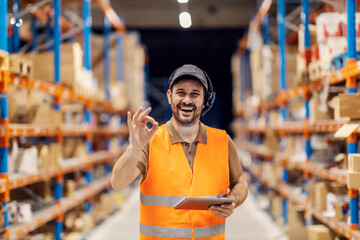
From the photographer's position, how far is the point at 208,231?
2.77 metres

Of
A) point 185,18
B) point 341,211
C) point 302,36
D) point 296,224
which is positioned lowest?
point 296,224

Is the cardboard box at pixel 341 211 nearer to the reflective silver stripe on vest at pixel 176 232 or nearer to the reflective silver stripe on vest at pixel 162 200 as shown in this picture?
the reflective silver stripe on vest at pixel 176 232

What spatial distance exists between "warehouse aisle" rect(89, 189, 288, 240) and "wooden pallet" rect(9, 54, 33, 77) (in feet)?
12.3

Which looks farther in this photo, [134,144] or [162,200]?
[162,200]

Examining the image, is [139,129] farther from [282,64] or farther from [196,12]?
[196,12]

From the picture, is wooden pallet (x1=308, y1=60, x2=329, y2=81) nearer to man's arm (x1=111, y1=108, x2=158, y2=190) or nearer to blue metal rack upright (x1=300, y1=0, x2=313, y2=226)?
blue metal rack upright (x1=300, y1=0, x2=313, y2=226)

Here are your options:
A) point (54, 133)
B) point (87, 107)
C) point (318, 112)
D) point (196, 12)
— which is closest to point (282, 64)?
point (318, 112)

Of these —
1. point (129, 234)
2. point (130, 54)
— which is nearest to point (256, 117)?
point (130, 54)

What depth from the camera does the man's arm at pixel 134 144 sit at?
2.42 metres

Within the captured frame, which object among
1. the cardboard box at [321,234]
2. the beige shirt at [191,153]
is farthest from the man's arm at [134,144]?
the cardboard box at [321,234]

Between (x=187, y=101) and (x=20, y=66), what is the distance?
2.33 meters

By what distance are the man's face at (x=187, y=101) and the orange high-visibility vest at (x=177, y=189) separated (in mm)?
199

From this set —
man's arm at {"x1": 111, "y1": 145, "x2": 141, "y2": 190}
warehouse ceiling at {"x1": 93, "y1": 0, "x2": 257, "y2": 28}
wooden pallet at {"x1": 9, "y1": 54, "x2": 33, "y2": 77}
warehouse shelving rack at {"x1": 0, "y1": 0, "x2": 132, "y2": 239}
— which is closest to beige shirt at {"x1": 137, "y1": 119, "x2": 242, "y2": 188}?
man's arm at {"x1": 111, "y1": 145, "x2": 141, "y2": 190}

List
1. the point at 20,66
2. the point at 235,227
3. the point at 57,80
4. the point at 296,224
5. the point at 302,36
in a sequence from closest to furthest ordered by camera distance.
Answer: the point at 20,66 < the point at 57,80 < the point at 302,36 < the point at 296,224 < the point at 235,227
